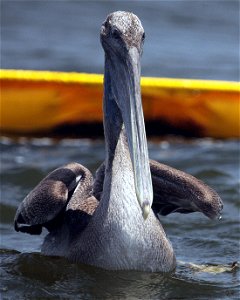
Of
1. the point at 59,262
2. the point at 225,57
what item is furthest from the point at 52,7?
the point at 59,262

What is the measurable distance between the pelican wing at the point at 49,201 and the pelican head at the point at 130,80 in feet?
2.41

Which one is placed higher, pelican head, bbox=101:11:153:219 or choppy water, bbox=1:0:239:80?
choppy water, bbox=1:0:239:80

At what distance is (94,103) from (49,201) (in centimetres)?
469

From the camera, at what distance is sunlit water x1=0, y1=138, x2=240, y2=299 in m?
7.00

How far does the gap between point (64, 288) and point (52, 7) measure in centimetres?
1195

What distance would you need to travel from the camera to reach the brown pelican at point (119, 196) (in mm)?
6461

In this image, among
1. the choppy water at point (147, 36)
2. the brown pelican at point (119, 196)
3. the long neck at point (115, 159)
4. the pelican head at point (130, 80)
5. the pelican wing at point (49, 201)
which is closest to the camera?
the pelican head at point (130, 80)

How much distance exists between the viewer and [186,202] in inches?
287

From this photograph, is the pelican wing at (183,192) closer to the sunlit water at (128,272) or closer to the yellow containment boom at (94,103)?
the sunlit water at (128,272)

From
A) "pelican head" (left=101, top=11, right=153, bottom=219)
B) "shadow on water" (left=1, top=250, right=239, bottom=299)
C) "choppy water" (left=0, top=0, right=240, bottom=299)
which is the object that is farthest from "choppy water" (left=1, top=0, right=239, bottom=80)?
"pelican head" (left=101, top=11, right=153, bottom=219)

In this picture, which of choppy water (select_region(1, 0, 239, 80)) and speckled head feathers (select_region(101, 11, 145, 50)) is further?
choppy water (select_region(1, 0, 239, 80))

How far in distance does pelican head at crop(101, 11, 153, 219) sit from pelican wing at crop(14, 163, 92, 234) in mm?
735

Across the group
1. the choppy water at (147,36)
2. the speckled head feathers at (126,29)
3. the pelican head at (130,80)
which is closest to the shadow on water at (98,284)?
the pelican head at (130,80)

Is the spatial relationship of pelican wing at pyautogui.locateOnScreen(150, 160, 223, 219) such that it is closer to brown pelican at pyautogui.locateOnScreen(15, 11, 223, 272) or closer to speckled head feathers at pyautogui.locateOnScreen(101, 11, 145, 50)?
brown pelican at pyautogui.locateOnScreen(15, 11, 223, 272)
